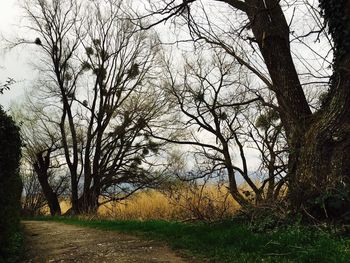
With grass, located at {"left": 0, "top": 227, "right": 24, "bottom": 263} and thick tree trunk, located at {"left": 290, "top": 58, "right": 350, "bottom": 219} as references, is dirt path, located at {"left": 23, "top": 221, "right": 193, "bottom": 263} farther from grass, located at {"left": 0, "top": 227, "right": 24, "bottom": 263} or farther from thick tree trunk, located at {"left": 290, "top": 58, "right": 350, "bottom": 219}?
thick tree trunk, located at {"left": 290, "top": 58, "right": 350, "bottom": 219}

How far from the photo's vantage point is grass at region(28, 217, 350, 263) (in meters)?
5.09

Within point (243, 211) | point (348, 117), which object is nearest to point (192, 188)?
point (243, 211)

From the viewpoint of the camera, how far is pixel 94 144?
2842 cm

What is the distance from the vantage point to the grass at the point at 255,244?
5.09 metres

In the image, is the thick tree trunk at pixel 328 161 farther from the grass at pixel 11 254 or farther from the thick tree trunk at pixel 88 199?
the thick tree trunk at pixel 88 199

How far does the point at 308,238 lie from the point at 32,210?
3185 centimetres

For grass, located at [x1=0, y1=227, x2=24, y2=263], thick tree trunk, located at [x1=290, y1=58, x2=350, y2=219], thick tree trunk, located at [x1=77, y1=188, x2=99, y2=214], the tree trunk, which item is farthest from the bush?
the tree trunk

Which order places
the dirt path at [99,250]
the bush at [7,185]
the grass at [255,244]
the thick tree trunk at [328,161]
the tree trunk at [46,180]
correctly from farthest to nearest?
the tree trunk at [46,180]
the bush at [7,185]
the dirt path at [99,250]
the thick tree trunk at [328,161]
the grass at [255,244]

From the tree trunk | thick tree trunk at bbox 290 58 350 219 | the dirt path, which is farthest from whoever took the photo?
the tree trunk

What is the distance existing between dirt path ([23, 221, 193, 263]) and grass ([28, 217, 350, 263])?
41cm

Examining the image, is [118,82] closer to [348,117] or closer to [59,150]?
[59,150]

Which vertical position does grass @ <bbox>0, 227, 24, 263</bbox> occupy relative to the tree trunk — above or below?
below

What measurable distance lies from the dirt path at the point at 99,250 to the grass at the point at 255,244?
41 cm

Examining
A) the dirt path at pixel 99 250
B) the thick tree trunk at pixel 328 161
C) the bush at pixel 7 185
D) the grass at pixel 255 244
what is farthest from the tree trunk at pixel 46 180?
the thick tree trunk at pixel 328 161
